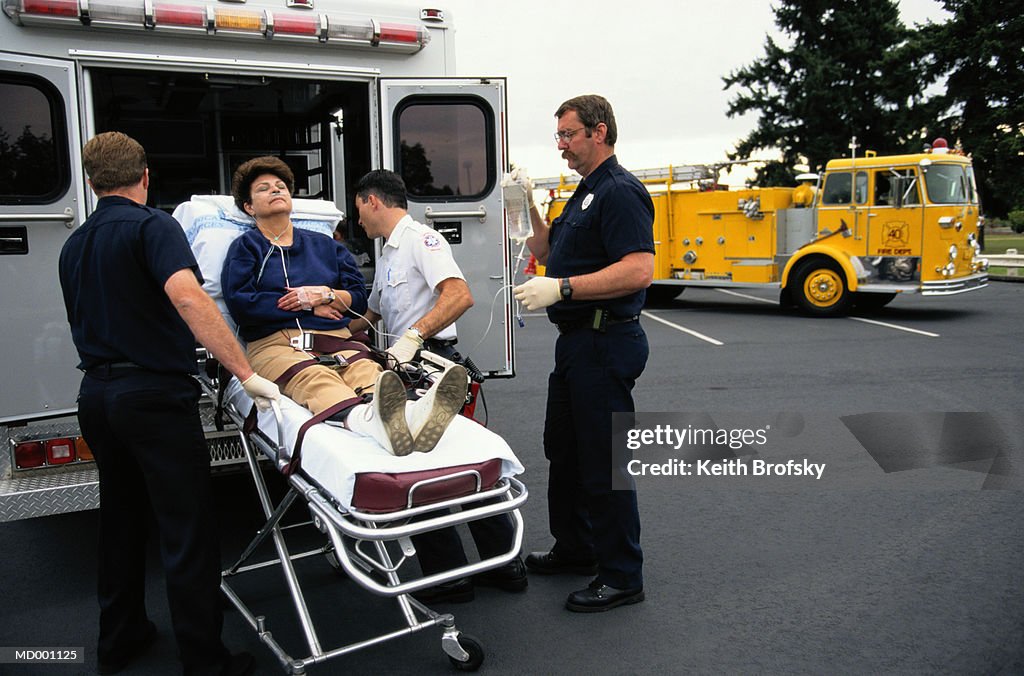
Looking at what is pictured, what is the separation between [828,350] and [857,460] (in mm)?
5087

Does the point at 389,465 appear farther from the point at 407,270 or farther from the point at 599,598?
the point at 407,270

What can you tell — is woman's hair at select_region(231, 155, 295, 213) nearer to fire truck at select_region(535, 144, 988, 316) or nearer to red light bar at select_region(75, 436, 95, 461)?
red light bar at select_region(75, 436, 95, 461)

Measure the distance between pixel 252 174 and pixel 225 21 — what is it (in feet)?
3.86

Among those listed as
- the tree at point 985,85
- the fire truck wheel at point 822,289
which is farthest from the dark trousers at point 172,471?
the tree at point 985,85

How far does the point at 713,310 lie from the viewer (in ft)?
54.4

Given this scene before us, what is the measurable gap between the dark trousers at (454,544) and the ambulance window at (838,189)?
11.8 meters

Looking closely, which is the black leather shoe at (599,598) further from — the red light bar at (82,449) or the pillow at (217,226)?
the red light bar at (82,449)

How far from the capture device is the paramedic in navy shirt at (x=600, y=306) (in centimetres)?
364

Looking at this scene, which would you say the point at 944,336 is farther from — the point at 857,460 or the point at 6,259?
the point at 6,259

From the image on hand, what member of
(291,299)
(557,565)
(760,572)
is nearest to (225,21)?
(291,299)

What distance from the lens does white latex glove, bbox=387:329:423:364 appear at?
3.88 meters

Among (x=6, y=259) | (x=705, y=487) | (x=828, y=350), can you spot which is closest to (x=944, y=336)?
(x=828, y=350)

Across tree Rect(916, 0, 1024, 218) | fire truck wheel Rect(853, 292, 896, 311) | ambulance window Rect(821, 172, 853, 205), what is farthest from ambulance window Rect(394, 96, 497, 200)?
tree Rect(916, 0, 1024, 218)

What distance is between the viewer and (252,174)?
13.3 ft
